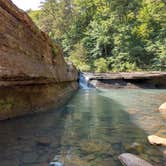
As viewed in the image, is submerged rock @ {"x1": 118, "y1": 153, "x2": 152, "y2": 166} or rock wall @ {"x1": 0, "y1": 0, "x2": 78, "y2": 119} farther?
rock wall @ {"x1": 0, "y1": 0, "x2": 78, "y2": 119}

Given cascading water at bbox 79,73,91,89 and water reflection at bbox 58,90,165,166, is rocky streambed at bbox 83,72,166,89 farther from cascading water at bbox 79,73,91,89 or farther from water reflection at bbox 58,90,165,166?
water reflection at bbox 58,90,165,166

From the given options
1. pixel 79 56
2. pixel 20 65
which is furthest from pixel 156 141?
pixel 79 56

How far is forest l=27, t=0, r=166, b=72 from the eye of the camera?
2661cm

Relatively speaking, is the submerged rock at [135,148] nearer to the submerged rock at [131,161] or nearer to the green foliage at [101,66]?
the submerged rock at [131,161]

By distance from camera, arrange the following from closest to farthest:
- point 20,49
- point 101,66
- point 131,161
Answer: point 131,161 < point 20,49 < point 101,66

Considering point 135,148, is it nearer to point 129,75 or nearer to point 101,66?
point 129,75

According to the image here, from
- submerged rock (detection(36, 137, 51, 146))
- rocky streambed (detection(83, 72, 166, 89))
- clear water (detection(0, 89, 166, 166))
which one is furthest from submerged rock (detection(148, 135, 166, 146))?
rocky streambed (detection(83, 72, 166, 89))

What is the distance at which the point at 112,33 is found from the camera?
95.7 feet

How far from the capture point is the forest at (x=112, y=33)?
26.6m

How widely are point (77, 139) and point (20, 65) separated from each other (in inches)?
98.3

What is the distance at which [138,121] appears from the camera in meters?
6.60

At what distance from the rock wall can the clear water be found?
547 mm

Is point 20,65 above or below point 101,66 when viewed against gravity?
below

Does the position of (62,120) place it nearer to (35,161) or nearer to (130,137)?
(130,137)
